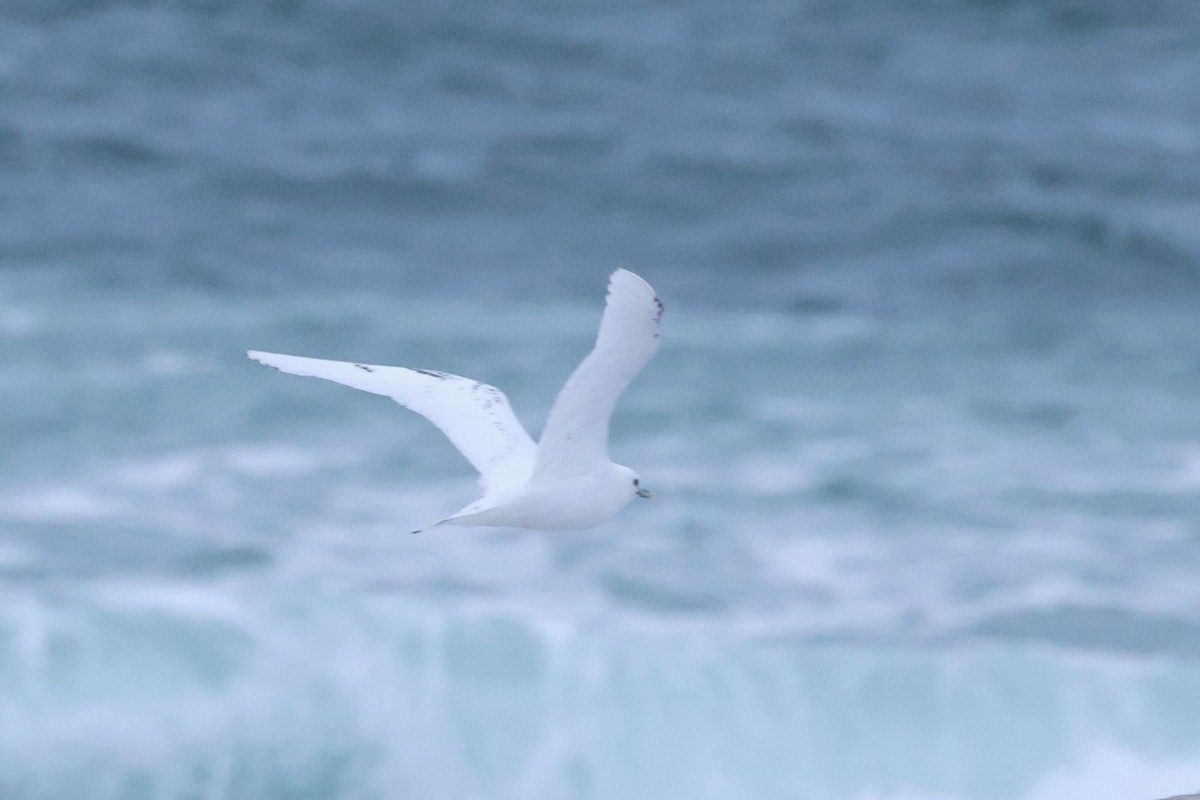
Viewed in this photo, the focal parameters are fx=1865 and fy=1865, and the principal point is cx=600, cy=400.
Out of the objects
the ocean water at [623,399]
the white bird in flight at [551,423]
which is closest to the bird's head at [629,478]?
the white bird in flight at [551,423]

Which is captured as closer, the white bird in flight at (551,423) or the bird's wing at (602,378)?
the bird's wing at (602,378)

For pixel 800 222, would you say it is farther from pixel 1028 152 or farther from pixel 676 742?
pixel 676 742

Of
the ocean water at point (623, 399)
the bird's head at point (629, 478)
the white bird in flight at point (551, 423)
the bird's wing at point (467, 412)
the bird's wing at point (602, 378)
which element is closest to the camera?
the bird's wing at point (602, 378)

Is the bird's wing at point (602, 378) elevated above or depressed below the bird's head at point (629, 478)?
above

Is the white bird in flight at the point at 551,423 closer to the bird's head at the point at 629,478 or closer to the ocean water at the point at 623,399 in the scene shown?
the bird's head at the point at 629,478

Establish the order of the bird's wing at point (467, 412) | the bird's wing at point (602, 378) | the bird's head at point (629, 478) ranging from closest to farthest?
the bird's wing at point (602, 378)
the bird's head at point (629, 478)
the bird's wing at point (467, 412)

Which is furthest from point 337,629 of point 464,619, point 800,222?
point 800,222
